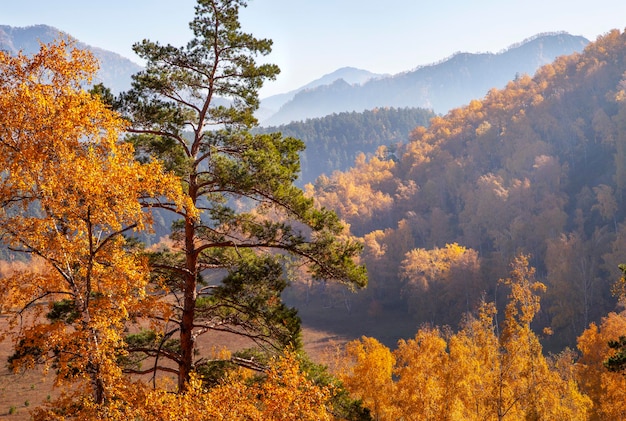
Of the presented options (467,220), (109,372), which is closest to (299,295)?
(467,220)

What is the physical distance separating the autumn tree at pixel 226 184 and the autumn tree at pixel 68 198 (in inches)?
109

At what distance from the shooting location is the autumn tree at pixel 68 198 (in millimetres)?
8031

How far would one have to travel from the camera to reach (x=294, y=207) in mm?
11766

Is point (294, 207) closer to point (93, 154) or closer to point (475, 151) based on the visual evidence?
point (93, 154)

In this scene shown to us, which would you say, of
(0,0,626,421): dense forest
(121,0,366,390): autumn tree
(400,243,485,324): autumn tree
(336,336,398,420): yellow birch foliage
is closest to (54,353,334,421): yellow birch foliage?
(0,0,626,421): dense forest

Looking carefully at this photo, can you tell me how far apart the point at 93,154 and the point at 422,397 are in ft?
59.1

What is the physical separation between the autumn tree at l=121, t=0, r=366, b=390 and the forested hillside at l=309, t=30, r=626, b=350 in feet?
112

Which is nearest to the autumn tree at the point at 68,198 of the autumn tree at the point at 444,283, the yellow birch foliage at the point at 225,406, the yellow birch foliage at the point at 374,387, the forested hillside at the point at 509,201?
the yellow birch foliage at the point at 225,406

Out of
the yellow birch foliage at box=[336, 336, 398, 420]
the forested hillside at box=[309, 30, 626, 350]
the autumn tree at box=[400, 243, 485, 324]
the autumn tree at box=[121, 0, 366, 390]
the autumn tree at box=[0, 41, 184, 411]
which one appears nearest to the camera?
the autumn tree at box=[0, 41, 184, 411]

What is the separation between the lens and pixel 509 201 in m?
86.1

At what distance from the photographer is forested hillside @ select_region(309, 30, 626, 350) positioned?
2589 inches

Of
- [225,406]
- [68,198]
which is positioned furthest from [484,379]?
[68,198]

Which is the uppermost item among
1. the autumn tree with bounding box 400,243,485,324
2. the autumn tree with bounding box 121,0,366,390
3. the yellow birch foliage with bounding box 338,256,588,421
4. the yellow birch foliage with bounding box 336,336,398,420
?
the autumn tree with bounding box 121,0,366,390

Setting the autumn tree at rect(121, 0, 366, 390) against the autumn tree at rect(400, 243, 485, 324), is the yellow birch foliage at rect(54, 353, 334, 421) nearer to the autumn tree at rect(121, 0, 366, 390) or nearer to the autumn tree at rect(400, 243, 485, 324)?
the autumn tree at rect(121, 0, 366, 390)
